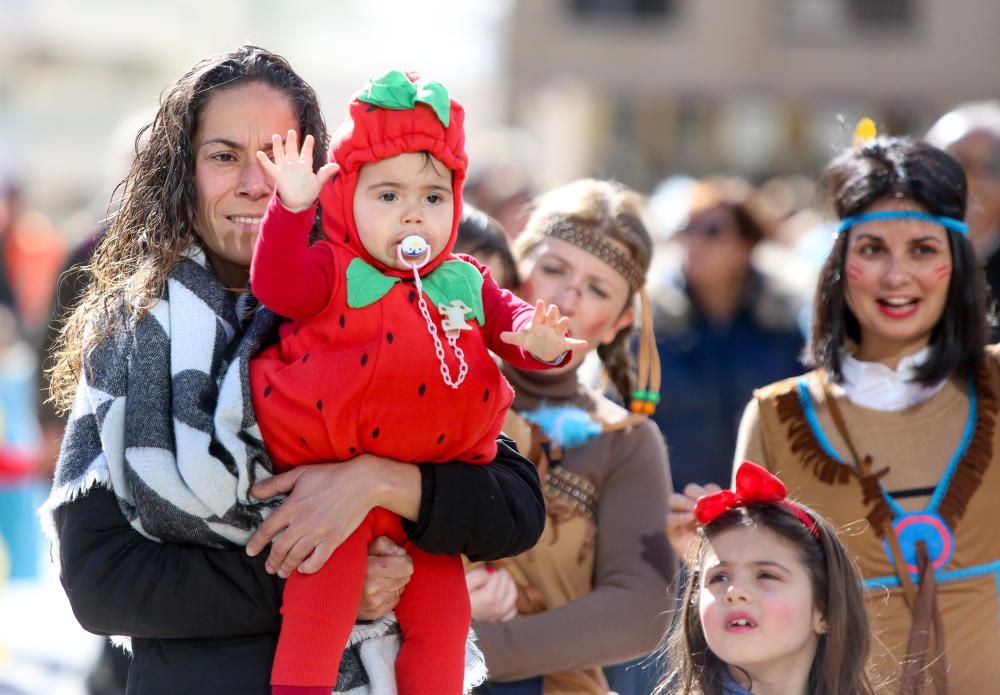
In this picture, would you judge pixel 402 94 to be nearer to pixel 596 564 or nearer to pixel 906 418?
pixel 596 564

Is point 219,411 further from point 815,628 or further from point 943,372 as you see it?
point 943,372

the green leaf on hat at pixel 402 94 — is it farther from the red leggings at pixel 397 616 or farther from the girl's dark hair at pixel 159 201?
the red leggings at pixel 397 616

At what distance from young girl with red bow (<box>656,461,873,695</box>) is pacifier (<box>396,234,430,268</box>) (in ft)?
2.96

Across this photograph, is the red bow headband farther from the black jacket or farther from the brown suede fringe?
the black jacket

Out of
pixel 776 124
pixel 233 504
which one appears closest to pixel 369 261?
pixel 233 504

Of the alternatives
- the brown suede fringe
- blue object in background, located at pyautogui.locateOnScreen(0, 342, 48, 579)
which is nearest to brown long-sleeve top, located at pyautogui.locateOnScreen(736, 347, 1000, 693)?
the brown suede fringe

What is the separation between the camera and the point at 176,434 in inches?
91.9

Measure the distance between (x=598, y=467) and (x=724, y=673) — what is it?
2.01 feet

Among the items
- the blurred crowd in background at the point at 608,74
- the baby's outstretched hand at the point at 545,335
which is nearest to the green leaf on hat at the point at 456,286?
the baby's outstretched hand at the point at 545,335

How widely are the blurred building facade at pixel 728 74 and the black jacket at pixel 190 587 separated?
24.7m

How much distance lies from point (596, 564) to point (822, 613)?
0.59 metres

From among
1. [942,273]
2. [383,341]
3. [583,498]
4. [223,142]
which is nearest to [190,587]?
[383,341]

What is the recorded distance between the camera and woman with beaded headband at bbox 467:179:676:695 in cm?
310

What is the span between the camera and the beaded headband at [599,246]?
3465mm
